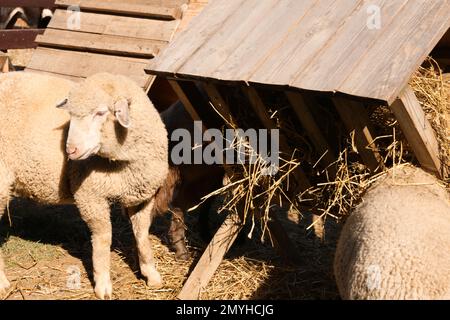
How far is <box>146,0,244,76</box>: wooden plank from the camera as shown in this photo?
4312mm

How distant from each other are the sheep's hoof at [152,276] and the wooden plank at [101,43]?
7.05 ft

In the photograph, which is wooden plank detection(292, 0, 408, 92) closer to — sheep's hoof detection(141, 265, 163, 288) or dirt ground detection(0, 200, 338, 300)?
dirt ground detection(0, 200, 338, 300)

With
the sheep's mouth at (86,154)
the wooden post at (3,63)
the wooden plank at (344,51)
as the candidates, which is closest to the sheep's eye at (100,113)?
the sheep's mouth at (86,154)

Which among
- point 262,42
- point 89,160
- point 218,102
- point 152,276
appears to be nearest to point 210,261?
point 152,276

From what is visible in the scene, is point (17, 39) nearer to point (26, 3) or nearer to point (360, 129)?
point (26, 3)

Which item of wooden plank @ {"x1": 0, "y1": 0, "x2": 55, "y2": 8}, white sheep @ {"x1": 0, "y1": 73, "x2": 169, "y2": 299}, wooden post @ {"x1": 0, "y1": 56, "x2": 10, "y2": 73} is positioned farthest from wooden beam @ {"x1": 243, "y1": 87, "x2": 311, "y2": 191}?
wooden plank @ {"x1": 0, "y1": 0, "x2": 55, "y2": 8}

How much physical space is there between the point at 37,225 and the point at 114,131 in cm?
248

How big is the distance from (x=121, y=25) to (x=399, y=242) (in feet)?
14.5

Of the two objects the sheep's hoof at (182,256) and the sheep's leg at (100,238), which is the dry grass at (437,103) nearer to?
the sheep's leg at (100,238)

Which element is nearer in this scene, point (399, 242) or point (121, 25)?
point (399, 242)

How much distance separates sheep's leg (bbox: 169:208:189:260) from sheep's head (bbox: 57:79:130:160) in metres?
1.43

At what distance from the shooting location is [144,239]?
5121 mm
